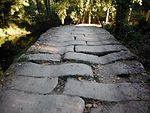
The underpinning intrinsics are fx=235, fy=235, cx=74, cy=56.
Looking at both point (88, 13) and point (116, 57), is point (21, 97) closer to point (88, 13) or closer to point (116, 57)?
point (116, 57)

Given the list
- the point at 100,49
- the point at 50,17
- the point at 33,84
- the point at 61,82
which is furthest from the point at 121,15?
the point at 50,17

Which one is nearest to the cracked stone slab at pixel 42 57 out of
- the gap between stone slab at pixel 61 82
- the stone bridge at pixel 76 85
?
the stone bridge at pixel 76 85

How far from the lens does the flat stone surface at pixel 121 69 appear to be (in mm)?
5336

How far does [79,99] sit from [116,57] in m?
2.87

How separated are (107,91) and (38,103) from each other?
134 cm

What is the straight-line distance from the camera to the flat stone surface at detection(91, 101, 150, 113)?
3676 millimetres

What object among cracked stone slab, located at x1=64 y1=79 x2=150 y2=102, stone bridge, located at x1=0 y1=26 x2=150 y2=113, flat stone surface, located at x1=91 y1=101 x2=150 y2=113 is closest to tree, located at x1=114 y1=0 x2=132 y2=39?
stone bridge, located at x1=0 y1=26 x2=150 y2=113

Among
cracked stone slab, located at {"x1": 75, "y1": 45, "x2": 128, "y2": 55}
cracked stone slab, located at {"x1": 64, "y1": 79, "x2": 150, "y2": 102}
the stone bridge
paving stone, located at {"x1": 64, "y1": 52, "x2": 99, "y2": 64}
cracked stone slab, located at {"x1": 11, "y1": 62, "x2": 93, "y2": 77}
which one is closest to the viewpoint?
the stone bridge

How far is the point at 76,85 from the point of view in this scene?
4578mm

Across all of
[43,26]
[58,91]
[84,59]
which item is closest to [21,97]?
[58,91]

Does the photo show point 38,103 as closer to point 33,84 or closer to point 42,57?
point 33,84

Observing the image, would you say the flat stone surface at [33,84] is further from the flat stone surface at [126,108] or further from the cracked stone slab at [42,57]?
the cracked stone slab at [42,57]

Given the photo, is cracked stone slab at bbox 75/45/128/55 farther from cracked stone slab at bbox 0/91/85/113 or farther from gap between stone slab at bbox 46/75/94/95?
cracked stone slab at bbox 0/91/85/113

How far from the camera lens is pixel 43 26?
2000 centimetres
